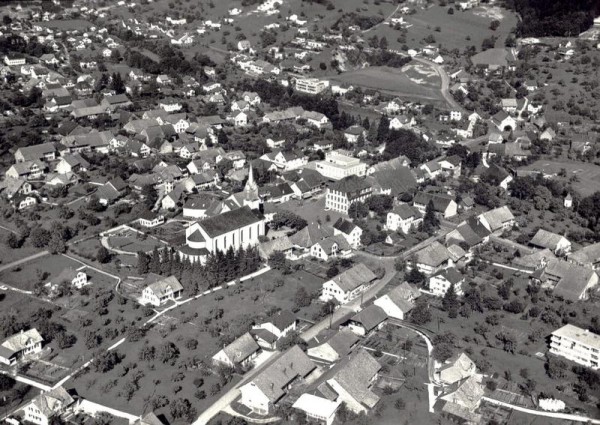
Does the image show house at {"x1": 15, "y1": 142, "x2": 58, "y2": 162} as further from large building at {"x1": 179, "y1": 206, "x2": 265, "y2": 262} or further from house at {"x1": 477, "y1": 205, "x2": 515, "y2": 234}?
house at {"x1": 477, "y1": 205, "x2": 515, "y2": 234}

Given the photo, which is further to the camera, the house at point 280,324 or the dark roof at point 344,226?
the dark roof at point 344,226

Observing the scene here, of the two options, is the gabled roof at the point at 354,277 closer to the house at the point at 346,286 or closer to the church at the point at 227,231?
the house at the point at 346,286

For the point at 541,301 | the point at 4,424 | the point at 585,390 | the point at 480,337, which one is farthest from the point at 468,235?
the point at 4,424

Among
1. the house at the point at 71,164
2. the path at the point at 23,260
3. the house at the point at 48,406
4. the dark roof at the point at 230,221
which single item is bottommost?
the house at the point at 71,164

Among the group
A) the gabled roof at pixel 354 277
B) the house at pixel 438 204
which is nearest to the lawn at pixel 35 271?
the gabled roof at pixel 354 277

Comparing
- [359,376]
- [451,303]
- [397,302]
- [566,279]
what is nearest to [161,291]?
[397,302]

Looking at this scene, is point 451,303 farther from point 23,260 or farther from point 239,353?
point 23,260

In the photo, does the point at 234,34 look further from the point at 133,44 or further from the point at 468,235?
the point at 468,235
